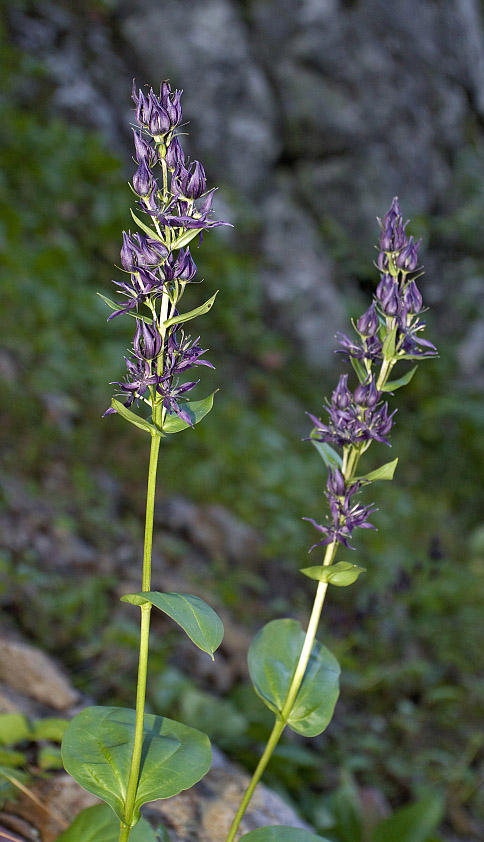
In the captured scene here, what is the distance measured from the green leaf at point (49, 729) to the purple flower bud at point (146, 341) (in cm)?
152

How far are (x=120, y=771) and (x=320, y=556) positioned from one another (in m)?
3.66

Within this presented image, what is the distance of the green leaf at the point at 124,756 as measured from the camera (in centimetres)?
171

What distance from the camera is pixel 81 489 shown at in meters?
4.57

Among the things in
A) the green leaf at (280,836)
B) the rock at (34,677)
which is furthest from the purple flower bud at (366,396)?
the rock at (34,677)

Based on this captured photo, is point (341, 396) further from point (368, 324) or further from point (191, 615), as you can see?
point (191, 615)

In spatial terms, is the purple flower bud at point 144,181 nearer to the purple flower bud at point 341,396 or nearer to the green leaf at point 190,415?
the green leaf at point 190,415

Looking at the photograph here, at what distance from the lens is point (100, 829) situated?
194 centimetres

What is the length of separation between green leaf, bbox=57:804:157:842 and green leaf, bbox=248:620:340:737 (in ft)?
1.60

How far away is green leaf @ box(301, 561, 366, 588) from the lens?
66.7 inches

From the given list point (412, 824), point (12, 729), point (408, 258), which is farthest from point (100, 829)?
point (408, 258)

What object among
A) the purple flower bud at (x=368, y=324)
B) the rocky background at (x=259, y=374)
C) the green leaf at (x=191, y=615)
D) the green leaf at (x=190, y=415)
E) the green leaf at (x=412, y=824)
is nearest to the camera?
the green leaf at (x=191, y=615)

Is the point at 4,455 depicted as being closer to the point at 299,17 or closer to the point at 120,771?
the point at 120,771

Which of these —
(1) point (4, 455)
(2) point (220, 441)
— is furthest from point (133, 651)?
(2) point (220, 441)

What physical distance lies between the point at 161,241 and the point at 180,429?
1.47 feet
